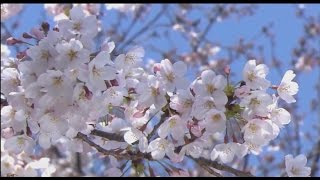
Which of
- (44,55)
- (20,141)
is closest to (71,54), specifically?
(44,55)

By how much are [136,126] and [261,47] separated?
545cm

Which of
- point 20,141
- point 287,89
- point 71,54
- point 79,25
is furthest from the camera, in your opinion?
point 20,141

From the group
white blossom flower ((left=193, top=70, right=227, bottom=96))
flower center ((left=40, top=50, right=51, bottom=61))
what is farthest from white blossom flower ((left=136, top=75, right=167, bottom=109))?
flower center ((left=40, top=50, right=51, bottom=61))

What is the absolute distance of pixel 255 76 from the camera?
77.3 inches

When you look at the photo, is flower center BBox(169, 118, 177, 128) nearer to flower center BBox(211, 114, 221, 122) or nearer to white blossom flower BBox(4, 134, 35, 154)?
flower center BBox(211, 114, 221, 122)

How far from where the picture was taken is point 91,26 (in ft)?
6.82

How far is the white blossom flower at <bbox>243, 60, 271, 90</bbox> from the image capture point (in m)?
1.93

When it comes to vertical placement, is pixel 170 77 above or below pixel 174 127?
above

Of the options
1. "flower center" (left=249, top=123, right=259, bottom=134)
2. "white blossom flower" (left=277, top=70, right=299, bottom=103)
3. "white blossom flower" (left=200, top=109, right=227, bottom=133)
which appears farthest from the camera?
"white blossom flower" (left=277, top=70, right=299, bottom=103)

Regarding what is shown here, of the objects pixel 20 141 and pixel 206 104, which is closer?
pixel 206 104

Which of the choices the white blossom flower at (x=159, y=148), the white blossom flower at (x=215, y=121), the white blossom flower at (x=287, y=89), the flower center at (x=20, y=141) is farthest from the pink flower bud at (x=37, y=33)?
the white blossom flower at (x=287, y=89)

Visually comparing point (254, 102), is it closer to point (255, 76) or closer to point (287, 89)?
point (255, 76)

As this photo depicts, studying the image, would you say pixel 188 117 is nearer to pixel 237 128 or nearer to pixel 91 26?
pixel 237 128

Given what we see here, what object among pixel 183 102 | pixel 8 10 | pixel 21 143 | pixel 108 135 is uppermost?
pixel 183 102
